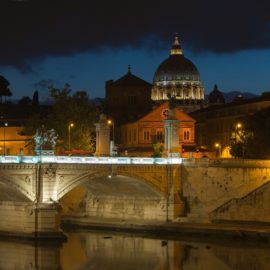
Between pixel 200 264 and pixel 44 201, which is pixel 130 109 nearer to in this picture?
pixel 44 201

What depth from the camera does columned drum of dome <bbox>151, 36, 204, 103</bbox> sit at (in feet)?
396

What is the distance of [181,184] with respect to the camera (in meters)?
65.1

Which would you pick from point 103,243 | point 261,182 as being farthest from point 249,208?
Answer: point 103,243

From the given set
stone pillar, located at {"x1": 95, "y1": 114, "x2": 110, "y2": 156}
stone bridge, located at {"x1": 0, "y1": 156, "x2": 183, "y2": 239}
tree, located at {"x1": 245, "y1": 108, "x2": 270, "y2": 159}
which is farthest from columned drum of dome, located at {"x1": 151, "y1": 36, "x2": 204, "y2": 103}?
stone bridge, located at {"x1": 0, "y1": 156, "x2": 183, "y2": 239}

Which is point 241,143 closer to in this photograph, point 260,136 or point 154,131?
point 260,136

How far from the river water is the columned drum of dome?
61997mm

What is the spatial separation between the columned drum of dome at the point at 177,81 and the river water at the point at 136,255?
62.0 meters

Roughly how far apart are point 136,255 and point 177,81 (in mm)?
67391

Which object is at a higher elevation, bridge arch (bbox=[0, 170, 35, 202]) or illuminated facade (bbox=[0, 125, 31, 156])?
illuminated facade (bbox=[0, 125, 31, 156])

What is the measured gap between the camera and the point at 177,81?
121m

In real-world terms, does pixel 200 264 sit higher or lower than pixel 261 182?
lower

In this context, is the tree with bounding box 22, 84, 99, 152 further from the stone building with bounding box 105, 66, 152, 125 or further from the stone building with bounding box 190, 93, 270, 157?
the stone building with bounding box 105, 66, 152, 125

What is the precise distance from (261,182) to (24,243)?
15240mm

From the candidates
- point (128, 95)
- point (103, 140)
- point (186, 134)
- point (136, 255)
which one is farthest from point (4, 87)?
point (136, 255)
